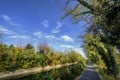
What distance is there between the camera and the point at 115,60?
21.8m

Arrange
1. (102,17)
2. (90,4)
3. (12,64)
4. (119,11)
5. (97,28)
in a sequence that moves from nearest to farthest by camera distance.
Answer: (119,11) < (102,17) < (90,4) < (97,28) < (12,64)

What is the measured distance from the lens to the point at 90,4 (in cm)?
1437

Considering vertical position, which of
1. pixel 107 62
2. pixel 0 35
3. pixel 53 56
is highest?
pixel 0 35

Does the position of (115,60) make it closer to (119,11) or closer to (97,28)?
(97,28)

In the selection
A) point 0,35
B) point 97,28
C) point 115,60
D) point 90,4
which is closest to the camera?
point 90,4

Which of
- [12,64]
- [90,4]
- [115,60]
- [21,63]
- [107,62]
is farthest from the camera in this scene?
[21,63]

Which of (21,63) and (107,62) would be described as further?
(21,63)

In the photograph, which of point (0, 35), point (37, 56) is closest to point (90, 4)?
point (0, 35)

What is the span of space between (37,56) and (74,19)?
61.8 feet

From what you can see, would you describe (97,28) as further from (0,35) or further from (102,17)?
(0,35)

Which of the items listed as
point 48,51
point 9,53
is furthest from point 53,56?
point 9,53

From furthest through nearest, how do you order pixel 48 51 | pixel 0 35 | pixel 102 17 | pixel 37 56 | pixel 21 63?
pixel 48 51, pixel 37 56, pixel 21 63, pixel 0 35, pixel 102 17

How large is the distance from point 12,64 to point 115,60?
50.3ft

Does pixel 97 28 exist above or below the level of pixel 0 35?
below
